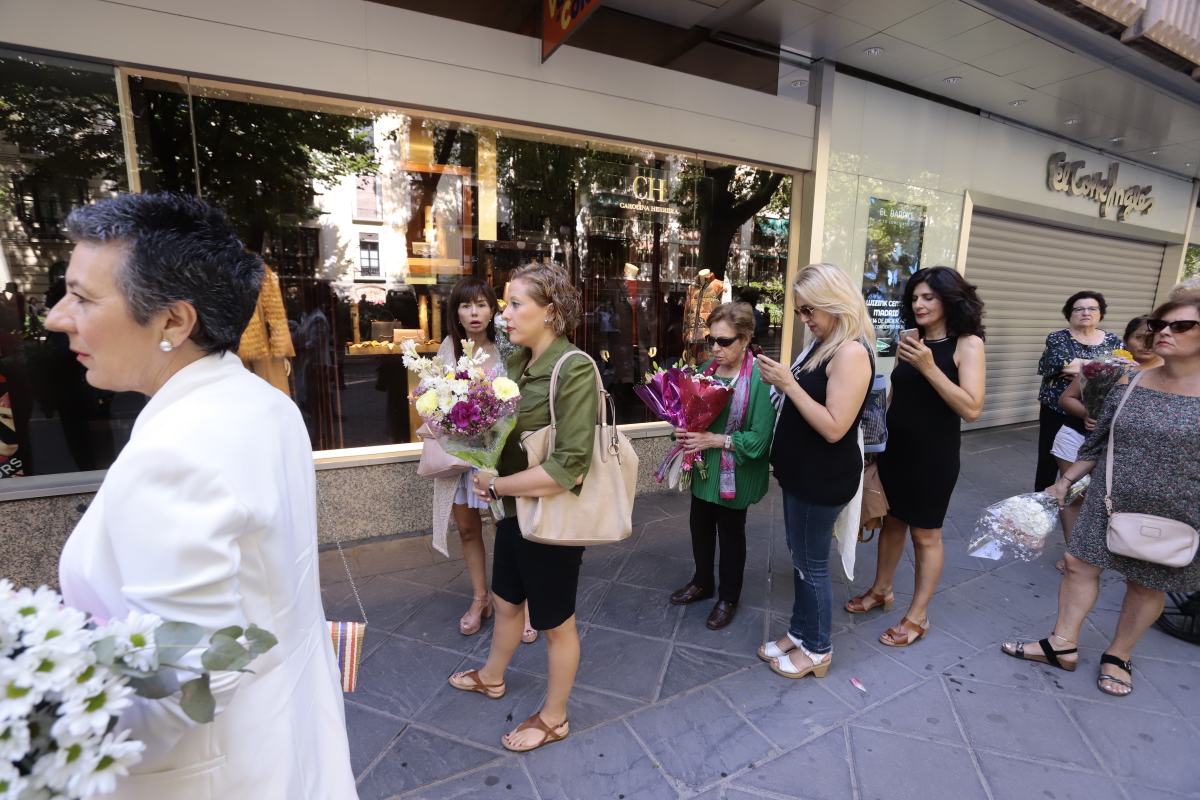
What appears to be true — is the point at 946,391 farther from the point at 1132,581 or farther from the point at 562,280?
the point at 562,280

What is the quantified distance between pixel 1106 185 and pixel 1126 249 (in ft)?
6.60

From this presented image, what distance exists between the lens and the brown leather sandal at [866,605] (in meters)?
3.66

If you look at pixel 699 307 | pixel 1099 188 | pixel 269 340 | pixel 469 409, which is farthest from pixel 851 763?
pixel 1099 188

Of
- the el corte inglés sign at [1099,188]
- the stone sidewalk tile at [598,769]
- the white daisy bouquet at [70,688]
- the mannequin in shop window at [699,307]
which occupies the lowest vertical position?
the stone sidewalk tile at [598,769]

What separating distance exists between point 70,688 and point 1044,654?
13.3ft

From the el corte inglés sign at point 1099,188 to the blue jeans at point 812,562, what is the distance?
8.63 metres

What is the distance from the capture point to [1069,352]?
14.9ft

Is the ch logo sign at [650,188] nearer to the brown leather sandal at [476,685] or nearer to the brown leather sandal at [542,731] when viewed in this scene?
the brown leather sandal at [476,685]

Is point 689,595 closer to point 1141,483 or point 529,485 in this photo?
point 529,485

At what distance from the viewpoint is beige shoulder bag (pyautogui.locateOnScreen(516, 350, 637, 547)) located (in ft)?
7.20

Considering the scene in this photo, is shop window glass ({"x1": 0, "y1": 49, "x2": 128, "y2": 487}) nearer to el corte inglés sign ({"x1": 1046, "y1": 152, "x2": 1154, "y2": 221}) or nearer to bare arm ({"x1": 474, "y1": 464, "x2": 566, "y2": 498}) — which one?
bare arm ({"x1": 474, "y1": 464, "x2": 566, "y2": 498})

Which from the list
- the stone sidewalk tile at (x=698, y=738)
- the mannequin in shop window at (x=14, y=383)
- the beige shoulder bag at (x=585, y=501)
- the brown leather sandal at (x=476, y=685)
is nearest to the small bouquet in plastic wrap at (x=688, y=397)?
the beige shoulder bag at (x=585, y=501)

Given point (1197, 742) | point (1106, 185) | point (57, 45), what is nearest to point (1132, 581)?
point (1197, 742)

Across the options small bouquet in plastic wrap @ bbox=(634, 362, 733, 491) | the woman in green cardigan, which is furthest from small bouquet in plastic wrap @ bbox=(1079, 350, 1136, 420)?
small bouquet in plastic wrap @ bbox=(634, 362, 733, 491)
